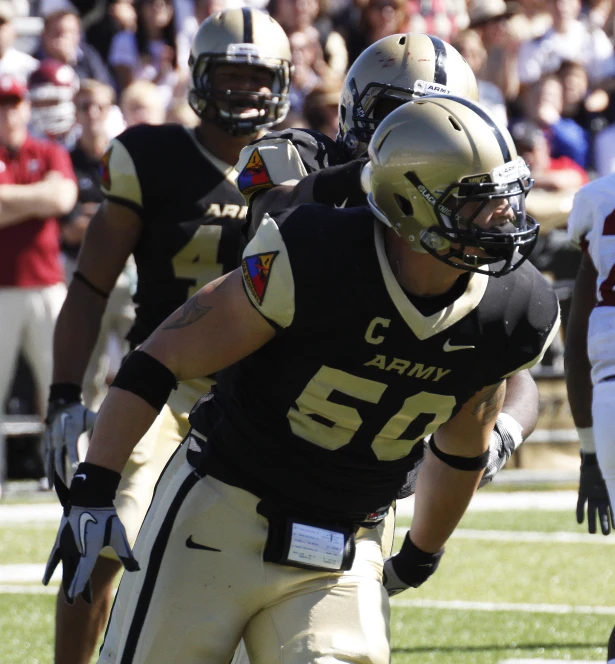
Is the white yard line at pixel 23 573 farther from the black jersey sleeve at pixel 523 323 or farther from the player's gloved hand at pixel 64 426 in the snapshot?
the black jersey sleeve at pixel 523 323

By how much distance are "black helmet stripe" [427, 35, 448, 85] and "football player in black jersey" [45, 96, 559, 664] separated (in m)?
0.68

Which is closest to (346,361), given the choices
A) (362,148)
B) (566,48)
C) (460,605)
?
(362,148)

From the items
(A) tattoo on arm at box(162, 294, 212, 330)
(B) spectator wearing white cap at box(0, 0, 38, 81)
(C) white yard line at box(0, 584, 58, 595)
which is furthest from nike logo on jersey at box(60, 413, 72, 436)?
(B) spectator wearing white cap at box(0, 0, 38, 81)

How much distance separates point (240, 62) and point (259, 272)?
1.72 m

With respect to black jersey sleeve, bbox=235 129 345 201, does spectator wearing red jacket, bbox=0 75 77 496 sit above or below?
below

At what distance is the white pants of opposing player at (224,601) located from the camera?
2.61 m

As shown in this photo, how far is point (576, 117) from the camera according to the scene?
9281mm

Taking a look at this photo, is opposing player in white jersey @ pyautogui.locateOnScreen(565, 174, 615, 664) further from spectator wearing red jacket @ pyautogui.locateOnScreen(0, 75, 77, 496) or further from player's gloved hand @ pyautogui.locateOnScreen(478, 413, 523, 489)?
spectator wearing red jacket @ pyautogui.locateOnScreen(0, 75, 77, 496)

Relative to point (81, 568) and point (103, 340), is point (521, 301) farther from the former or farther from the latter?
point (103, 340)

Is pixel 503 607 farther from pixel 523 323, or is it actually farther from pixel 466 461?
pixel 523 323

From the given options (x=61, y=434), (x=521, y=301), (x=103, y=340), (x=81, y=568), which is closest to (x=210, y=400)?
(x=81, y=568)

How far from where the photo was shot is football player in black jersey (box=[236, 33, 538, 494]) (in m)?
2.88

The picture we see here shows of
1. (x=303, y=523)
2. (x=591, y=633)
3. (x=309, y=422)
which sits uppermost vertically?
(x=309, y=422)

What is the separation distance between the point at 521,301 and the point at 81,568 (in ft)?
3.35
